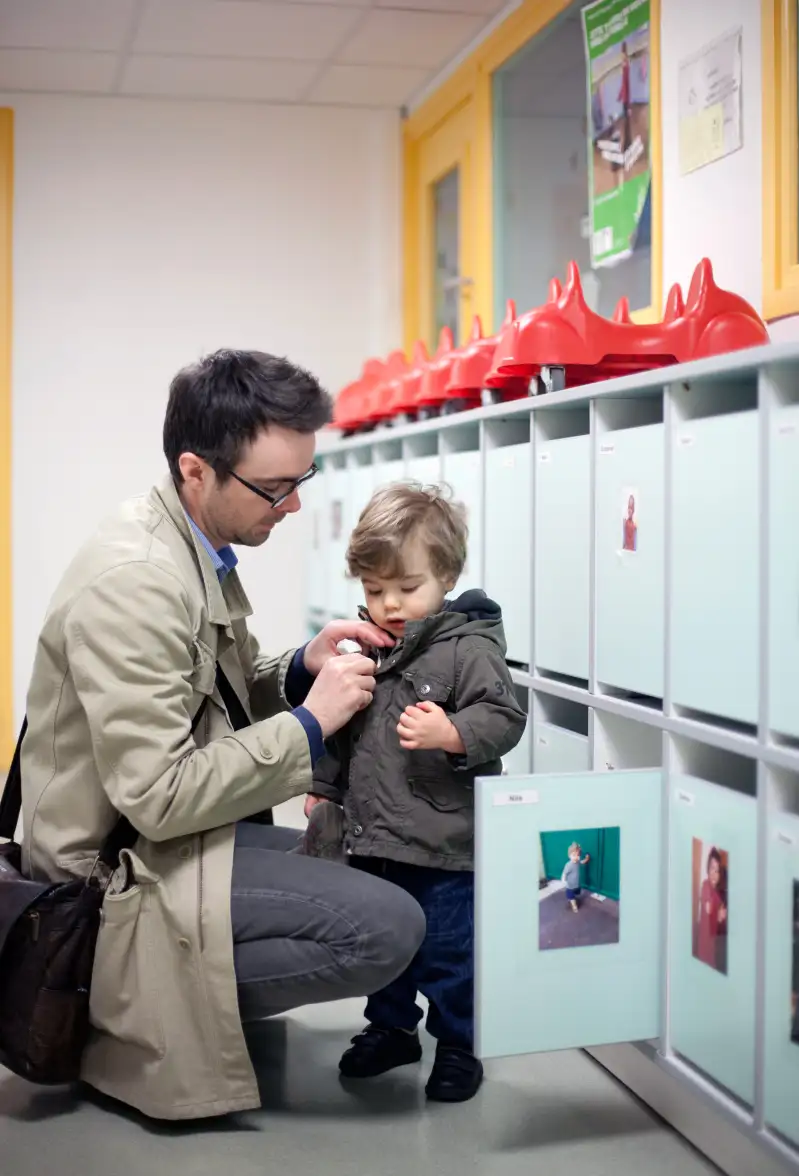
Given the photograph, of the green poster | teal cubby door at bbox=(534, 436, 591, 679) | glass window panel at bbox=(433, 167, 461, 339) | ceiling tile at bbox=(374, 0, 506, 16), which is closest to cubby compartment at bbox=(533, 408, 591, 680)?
teal cubby door at bbox=(534, 436, 591, 679)

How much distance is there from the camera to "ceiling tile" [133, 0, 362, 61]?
13.3 ft

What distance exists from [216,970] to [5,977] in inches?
13.4

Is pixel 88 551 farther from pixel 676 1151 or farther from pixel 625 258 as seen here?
pixel 625 258

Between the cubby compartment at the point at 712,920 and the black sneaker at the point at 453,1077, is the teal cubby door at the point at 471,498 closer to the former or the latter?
the cubby compartment at the point at 712,920

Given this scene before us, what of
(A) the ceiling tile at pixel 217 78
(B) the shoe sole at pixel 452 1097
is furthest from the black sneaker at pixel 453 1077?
(A) the ceiling tile at pixel 217 78

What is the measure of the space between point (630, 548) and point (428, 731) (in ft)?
1.62

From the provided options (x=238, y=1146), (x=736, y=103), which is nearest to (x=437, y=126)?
(x=736, y=103)

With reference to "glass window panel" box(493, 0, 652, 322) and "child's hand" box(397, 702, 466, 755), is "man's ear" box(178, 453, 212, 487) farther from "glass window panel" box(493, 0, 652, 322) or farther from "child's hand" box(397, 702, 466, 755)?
"glass window panel" box(493, 0, 652, 322)

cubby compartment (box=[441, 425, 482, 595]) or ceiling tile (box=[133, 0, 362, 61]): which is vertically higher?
ceiling tile (box=[133, 0, 362, 61])

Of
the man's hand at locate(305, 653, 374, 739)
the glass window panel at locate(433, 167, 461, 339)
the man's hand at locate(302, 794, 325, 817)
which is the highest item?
the glass window panel at locate(433, 167, 461, 339)

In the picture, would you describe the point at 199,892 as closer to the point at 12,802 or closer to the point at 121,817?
the point at 121,817

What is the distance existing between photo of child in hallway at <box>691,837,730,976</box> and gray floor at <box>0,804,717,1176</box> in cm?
33

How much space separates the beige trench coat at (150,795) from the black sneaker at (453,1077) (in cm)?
34

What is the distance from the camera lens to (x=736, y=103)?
2.74m
